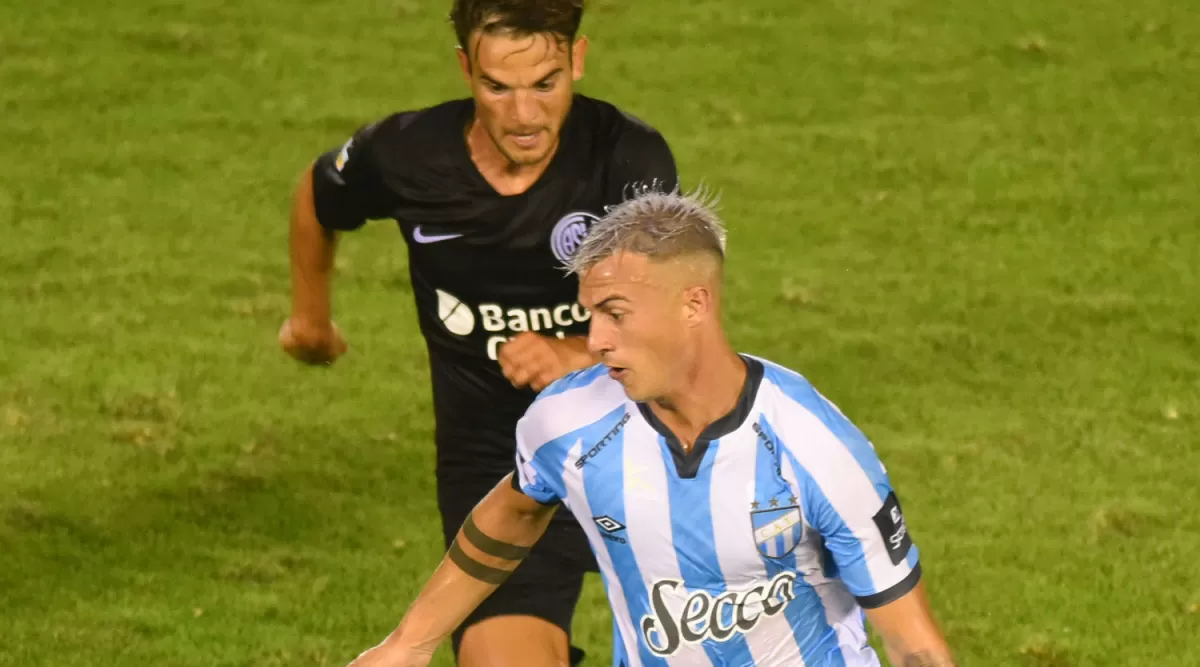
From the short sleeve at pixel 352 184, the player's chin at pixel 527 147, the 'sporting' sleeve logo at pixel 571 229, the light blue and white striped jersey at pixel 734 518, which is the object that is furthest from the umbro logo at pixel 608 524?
the short sleeve at pixel 352 184

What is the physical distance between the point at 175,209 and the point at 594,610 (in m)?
4.17

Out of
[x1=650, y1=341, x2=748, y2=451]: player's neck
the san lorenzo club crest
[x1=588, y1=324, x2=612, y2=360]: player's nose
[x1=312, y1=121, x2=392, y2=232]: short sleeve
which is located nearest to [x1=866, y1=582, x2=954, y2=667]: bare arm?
the san lorenzo club crest

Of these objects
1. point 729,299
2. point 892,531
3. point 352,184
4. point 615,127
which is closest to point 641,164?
point 615,127

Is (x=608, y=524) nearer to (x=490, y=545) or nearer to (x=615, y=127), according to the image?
(x=490, y=545)

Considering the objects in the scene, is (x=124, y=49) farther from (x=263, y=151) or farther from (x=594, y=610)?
(x=594, y=610)

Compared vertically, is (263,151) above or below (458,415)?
below

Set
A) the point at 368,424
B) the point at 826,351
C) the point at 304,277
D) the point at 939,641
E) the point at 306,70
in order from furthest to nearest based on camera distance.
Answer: the point at 306,70 < the point at 826,351 < the point at 368,424 < the point at 304,277 < the point at 939,641

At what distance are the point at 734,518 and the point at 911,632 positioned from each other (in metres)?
0.38

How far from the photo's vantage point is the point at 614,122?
4.14 meters

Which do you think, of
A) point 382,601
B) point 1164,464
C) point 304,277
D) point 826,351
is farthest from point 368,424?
point 1164,464

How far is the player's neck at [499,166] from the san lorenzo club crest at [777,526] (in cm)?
114

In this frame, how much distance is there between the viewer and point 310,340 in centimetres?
484

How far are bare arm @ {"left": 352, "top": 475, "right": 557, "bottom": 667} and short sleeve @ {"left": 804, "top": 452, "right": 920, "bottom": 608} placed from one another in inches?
25.6

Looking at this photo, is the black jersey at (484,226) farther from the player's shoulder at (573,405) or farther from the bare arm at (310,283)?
the player's shoulder at (573,405)
